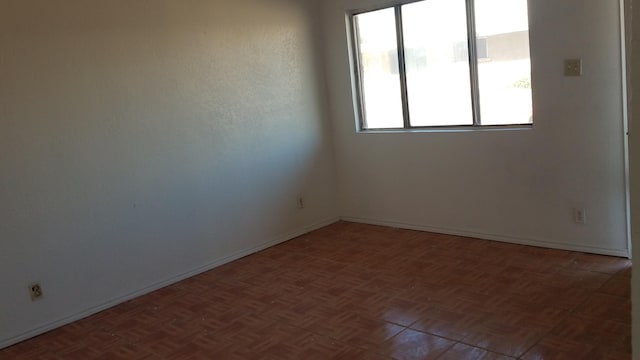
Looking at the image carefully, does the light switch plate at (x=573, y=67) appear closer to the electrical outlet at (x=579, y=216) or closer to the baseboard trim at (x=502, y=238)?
the electrical outlet at (x=579, y=216)

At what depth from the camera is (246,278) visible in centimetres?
398

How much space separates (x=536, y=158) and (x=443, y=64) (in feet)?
3.45

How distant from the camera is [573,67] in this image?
3.55 metres

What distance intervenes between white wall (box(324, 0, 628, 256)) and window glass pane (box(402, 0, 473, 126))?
0.21 m

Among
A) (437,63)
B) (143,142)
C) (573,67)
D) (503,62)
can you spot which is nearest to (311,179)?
(437,63)

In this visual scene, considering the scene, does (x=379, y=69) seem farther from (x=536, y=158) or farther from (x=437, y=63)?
(x=536, y=158)

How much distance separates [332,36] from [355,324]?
9.31 ft

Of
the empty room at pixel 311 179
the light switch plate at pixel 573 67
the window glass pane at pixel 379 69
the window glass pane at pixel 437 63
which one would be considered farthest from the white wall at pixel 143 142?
the light switch plate at pixel 573 67

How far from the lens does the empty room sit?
3.11 metres

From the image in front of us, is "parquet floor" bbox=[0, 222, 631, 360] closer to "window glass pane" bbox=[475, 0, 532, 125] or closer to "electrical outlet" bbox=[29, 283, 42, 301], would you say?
"electrical outlet" bbox=[29, 283, 42, 301]

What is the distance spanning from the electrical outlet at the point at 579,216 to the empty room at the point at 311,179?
0.01m

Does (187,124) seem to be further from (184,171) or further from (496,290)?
(496,290)

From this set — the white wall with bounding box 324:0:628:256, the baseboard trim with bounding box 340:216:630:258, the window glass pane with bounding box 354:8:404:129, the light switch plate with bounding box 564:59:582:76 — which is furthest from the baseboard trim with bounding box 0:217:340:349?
the light switch plate with bounding box 564:59:582:76

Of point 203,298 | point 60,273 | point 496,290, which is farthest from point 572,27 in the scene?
point 60,273
